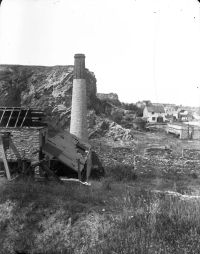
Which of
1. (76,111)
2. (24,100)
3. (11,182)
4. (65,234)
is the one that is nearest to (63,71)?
(24,100)

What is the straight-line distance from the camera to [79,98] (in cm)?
2150

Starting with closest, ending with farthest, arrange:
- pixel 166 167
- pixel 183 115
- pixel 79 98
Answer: pixel 166 167 < pixel 79 98 < pixel 183 115

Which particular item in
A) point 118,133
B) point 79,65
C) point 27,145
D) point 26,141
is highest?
point 79,65

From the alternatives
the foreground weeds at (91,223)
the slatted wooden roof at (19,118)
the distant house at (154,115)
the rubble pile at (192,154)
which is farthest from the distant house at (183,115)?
the foreground weeds at (91,223)

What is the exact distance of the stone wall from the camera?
12.9 m

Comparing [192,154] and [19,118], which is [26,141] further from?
[192,154]

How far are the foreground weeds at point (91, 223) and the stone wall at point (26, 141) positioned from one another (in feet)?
9.64

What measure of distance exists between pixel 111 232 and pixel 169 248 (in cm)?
140

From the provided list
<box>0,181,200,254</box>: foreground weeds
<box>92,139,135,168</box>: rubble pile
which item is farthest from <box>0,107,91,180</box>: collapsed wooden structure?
<box>92,139,135,168</box>: rubble pile

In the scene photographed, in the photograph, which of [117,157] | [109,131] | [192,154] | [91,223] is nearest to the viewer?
[91,223]

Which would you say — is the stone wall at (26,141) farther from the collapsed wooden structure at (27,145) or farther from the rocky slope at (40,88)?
the rocky slope at (40,88)

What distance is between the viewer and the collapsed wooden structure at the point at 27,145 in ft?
40.9

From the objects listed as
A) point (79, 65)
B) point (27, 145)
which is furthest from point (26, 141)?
point (79, 65)

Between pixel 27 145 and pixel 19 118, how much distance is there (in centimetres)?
138
